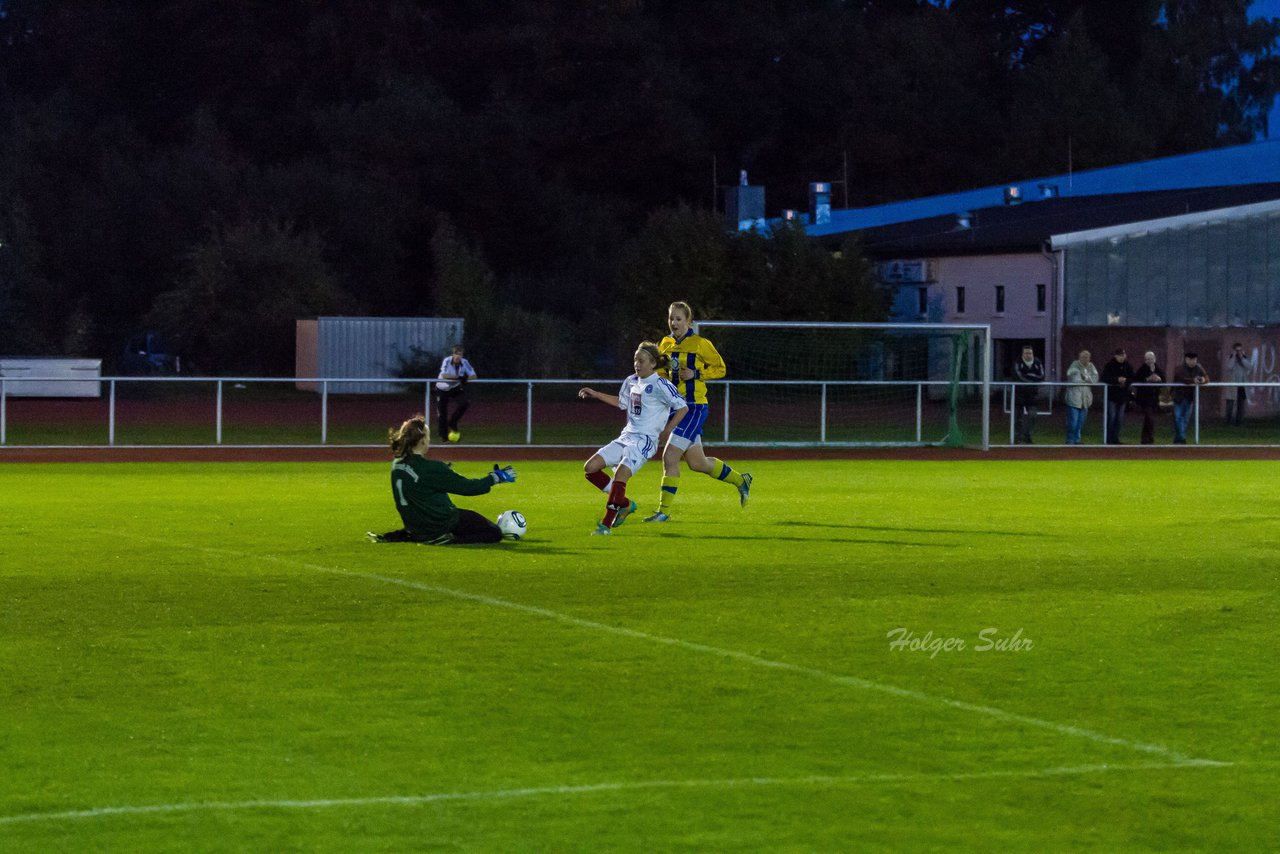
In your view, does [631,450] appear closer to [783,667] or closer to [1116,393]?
[783,667]

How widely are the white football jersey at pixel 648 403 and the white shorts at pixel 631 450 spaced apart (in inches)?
2.2

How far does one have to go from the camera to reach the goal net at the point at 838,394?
101ft

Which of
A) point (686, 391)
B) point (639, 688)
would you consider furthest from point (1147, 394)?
point (639, 688)

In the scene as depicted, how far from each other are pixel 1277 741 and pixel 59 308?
58.2 meters

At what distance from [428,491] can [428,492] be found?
18 mm

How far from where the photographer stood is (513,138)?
6781 cm

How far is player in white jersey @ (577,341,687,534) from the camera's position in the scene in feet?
51.3

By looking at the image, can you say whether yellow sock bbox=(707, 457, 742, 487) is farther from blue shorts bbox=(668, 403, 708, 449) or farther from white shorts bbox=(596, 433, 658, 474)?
white shorts bbox=(596, 433, 658, 474)

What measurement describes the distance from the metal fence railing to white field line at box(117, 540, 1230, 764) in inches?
562

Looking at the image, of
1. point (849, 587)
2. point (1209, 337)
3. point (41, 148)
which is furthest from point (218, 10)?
point (849, 587)

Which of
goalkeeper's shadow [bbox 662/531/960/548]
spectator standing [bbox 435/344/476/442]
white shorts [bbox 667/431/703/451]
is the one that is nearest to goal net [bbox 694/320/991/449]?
spectator standing [bbox 435/344/476/442]

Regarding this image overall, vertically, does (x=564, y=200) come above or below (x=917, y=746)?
above

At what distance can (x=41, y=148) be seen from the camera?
6662 cm

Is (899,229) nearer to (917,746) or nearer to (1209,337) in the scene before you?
(1209,337)
